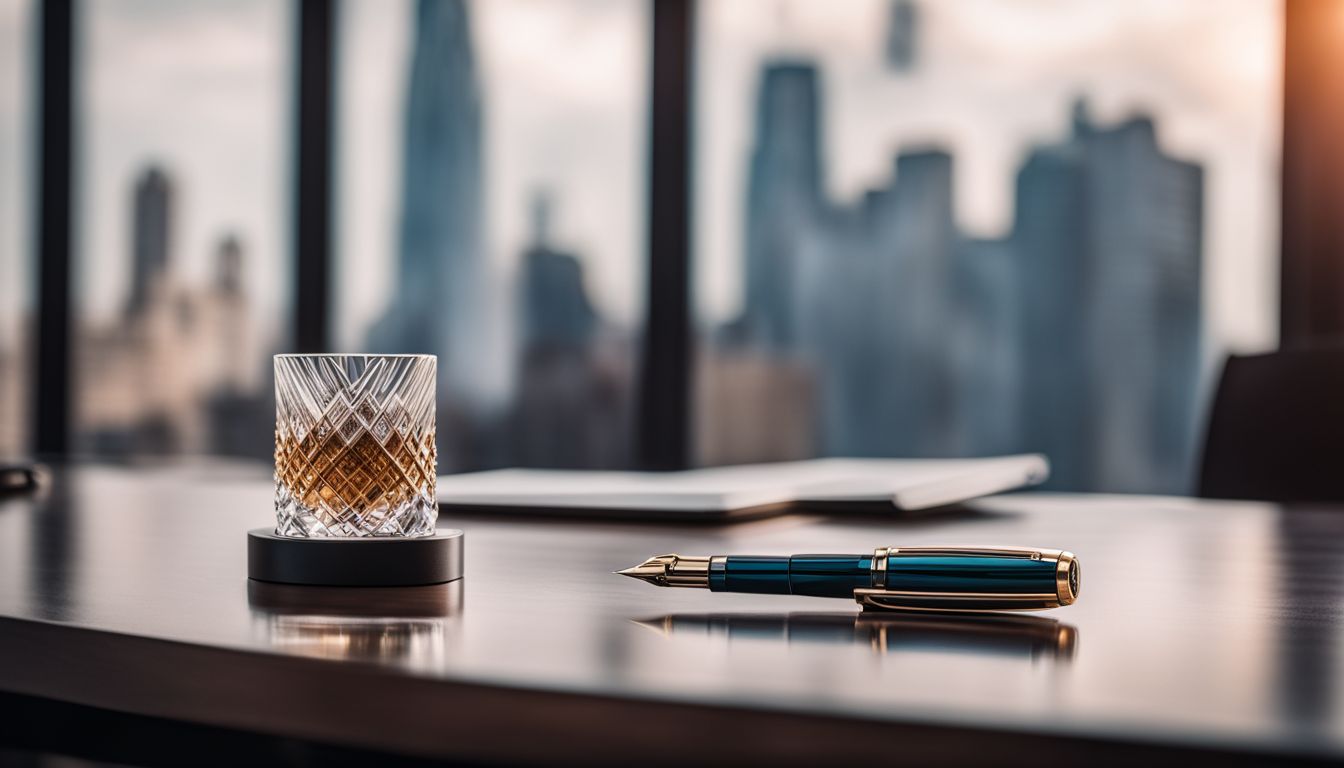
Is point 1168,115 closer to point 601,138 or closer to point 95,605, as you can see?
point 601,138

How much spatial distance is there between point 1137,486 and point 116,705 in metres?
2.16

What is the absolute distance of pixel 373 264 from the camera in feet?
9.27

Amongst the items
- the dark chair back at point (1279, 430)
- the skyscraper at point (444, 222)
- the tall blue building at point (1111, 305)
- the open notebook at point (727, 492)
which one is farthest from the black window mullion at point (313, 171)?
the dark chair back at point (1279, 430)

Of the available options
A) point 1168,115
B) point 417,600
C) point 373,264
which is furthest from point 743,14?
point 417,600

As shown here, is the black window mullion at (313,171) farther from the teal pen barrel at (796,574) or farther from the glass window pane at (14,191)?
the teal pen barrel at (796,574)

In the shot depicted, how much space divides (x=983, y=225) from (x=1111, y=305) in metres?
0.29

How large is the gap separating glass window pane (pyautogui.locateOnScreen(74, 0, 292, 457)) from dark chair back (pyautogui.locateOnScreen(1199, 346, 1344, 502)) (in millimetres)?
2229

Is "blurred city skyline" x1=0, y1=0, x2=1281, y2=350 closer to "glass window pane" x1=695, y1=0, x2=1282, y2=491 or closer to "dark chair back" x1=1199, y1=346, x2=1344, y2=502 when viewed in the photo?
"glass window pane" x1=695, y1=0, x2=1282, y2=491

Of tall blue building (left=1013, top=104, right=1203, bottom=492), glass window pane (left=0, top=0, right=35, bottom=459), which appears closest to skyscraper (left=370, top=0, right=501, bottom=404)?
glass window pane (left=0, top=0, right=35, bottom=459)

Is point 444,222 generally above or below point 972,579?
above

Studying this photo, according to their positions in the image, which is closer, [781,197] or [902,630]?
[902,630]

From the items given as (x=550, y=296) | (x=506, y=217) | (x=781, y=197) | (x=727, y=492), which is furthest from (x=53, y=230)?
(x=727, y=492)

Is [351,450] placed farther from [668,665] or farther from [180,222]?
[180,222]

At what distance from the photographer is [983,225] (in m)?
2.32
